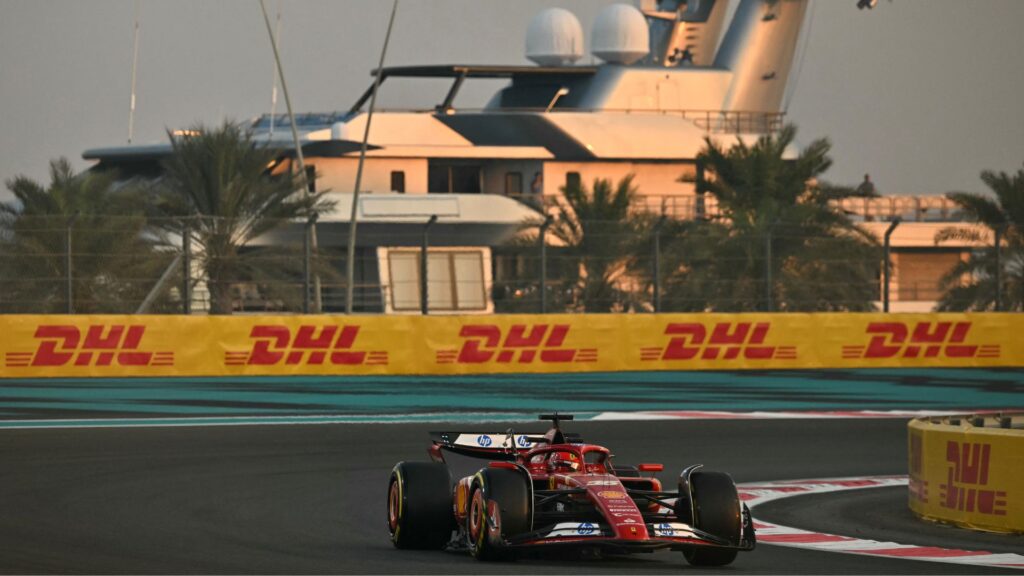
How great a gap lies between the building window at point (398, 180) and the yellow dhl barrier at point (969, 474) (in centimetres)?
3971

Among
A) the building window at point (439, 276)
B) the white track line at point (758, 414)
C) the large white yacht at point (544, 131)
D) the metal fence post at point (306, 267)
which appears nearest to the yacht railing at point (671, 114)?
the large white yacht at point (544, 131)


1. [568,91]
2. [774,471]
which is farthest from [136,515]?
[568,91]

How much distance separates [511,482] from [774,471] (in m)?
5.98

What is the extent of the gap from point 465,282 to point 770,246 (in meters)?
9.96

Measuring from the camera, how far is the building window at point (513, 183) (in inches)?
2077

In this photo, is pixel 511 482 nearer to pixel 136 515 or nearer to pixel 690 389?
pixel 136 515

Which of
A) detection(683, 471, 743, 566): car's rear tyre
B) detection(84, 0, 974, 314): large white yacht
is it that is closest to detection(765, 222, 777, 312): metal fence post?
detection(84, 0, 974, 314): large white yacht

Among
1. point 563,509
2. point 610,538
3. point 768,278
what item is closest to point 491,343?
point 768,278

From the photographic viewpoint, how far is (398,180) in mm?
50969

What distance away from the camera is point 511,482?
9125 mm

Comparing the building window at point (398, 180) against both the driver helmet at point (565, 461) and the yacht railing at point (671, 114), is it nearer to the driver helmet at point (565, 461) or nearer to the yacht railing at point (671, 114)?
the yacht railing at point (671, 114)

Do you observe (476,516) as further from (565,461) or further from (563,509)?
(565,461)

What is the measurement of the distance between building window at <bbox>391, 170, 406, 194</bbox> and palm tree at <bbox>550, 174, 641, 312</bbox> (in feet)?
17.7

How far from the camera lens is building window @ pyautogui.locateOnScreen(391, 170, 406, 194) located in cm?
5088
